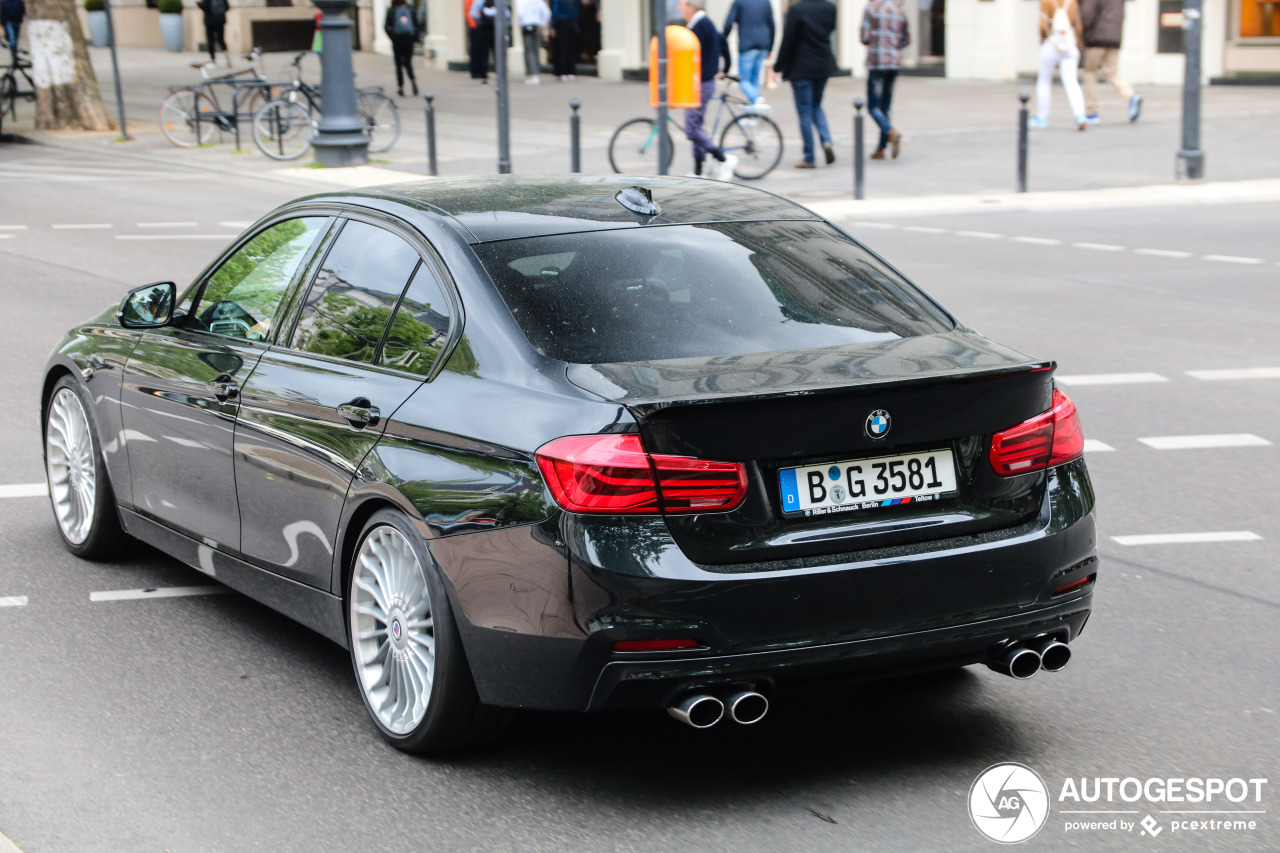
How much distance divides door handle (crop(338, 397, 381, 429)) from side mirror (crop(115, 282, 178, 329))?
4.57ft

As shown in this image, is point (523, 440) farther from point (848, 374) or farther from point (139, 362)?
point (139, 362)

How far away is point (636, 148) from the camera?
22.4m

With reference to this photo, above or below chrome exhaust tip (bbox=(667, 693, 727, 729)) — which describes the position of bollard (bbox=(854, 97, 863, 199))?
above

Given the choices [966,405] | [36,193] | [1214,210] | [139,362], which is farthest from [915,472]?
[36,193]

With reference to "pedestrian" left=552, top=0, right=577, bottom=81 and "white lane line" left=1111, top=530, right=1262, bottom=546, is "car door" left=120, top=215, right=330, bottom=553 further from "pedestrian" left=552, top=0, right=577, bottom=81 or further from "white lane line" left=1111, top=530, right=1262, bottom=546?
"pedestrian" left=552, top=0, right=577, bottom=81

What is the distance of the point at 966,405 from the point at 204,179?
19947mm

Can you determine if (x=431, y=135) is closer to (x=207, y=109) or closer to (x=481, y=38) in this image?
(x=207, y=109)

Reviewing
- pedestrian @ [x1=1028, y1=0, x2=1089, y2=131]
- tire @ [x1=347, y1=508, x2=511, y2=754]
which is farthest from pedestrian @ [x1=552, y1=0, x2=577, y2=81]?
tire @ [x1=347, y1=508, x2=511, y2=754]

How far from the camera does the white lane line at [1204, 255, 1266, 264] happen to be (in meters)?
14.1

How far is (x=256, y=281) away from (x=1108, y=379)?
5686 mm

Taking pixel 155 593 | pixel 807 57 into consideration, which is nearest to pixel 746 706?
pixel 155 593

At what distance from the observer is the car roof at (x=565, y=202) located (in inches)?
186

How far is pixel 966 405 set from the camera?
4.11 meters

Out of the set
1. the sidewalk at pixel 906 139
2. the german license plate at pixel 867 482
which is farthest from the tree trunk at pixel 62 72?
the german license plate at pixel 867 482
